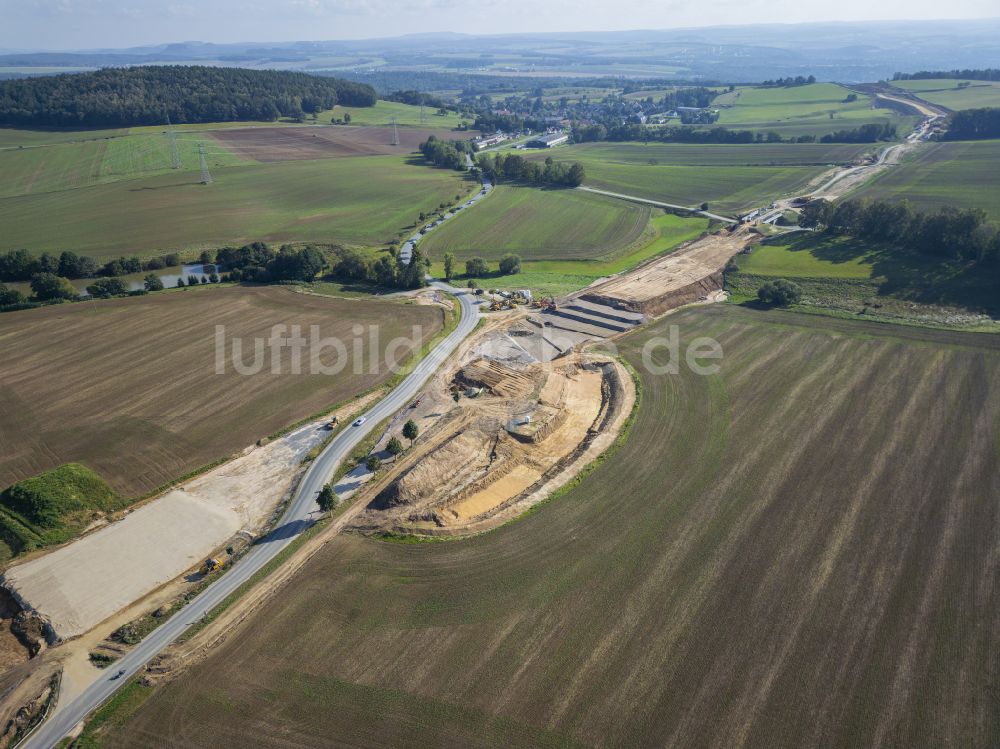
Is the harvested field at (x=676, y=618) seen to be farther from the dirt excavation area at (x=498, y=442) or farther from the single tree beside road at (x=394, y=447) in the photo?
the single tree beside road at (x=394, y=447)

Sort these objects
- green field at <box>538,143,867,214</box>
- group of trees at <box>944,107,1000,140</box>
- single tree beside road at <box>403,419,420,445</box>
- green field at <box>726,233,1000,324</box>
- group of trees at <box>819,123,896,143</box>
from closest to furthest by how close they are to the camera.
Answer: single tree beside road at <box>403,419,420,445</box> → green field at <box>726,233,1000,324</box> → green field at <box>538,143,867,214</box> → group of trees at <box>944,107,1000,140</box> → group of trees at <box>819,123,896,143</box>

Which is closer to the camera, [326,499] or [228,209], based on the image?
[326,499]

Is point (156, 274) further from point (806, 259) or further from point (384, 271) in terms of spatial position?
point (806, 259)

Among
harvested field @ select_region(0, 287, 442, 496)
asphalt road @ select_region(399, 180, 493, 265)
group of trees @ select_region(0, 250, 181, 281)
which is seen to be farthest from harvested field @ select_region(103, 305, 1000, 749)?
group of trees @ select_region(0, 250, 181, 281)

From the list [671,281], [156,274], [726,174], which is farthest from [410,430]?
[726,174]

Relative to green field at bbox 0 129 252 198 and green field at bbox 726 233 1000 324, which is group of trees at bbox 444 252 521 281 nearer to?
green field at bbox 726 233 1000 324

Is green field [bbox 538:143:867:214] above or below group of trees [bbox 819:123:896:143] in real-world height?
below

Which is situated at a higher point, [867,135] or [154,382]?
[867,135]
